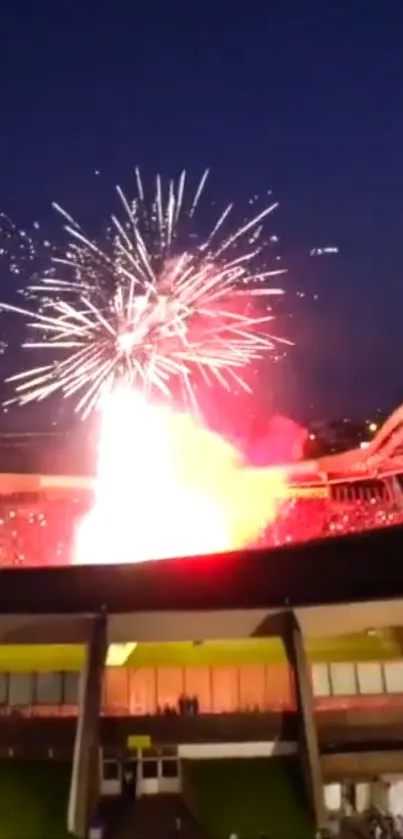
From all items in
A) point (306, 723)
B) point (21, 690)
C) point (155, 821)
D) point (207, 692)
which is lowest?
point (155, 821)

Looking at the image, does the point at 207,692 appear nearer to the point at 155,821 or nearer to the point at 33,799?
the point at 155,821

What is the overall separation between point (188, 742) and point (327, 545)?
544cm

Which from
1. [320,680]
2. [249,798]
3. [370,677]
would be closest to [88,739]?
[249,798]

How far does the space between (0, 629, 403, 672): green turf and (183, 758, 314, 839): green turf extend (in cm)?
328

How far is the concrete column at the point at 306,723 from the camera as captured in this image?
22078 mm

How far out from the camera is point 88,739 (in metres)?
22.8

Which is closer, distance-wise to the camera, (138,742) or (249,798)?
(249,798)

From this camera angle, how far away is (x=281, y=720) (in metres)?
23.6

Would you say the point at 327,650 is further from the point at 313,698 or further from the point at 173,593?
the point at 173,593

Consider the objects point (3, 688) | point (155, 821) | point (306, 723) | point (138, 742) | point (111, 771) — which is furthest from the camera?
point (3, 688)

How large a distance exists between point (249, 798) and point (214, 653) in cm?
448

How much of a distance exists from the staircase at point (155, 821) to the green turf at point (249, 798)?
1.34ft

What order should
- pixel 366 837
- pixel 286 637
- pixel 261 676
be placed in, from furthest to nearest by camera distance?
pixel 261 676 → pixel 286 637 → pixel 366 837

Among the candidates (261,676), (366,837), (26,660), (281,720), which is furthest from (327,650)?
(26,660)
